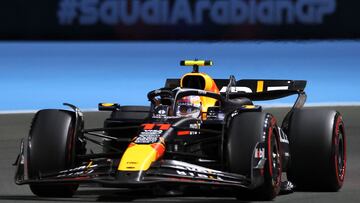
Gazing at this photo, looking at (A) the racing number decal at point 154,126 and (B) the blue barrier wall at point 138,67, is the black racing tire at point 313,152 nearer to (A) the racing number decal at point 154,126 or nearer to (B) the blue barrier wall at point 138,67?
(A) the racing number decal at point 154,126

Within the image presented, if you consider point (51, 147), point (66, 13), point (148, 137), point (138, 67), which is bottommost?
point (138, 67)

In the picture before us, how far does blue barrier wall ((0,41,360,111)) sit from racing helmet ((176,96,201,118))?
9.60m

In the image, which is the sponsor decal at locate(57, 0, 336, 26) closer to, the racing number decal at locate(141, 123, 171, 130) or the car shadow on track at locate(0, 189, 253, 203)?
the car shadow on track at locate(0, 189, 253, 203)

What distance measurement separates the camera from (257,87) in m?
12.6

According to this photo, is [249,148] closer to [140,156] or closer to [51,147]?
[140,156]

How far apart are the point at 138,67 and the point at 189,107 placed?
17967 mm

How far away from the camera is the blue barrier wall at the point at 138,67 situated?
22531mm

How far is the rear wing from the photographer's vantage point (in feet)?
39.7

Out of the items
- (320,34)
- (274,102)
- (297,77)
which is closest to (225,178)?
(274,102)

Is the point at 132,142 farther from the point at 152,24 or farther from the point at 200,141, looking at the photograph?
the point at 152,24

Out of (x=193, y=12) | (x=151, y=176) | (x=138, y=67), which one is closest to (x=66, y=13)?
(x=193, y=12)

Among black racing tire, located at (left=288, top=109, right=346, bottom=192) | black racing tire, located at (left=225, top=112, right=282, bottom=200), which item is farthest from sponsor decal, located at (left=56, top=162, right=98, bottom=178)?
black racing tire, located at (left=288, top=109, right=346, bottom=192)

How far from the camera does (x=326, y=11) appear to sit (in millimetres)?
31516

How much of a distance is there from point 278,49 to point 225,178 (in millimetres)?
24335
